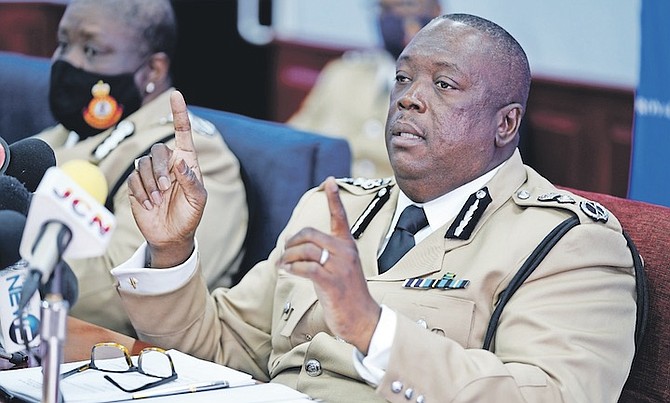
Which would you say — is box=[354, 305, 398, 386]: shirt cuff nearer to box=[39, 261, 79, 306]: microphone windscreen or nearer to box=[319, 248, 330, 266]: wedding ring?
box=[319, 248, 330, 266]: wedding ring

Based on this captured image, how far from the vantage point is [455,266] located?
2379 millimetres

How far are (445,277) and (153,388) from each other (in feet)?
1.96

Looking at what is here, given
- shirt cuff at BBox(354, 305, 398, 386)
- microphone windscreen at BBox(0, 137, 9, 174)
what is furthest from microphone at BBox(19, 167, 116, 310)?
shirt cuff at BBox(354, 305, 398, 386)

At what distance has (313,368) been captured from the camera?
2414 millimetres

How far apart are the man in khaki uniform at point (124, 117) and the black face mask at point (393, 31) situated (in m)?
1.73

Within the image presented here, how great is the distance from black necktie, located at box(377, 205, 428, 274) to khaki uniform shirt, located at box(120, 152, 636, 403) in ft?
0.08

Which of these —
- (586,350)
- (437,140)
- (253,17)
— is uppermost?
(437,140)

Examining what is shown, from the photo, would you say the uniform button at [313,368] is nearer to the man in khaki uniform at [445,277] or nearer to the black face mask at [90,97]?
the man in khaki uniform at [445,277]

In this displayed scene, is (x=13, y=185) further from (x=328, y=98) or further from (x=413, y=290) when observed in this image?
(x=328, y=98)

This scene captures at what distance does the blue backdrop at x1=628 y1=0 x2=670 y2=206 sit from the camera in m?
3.26

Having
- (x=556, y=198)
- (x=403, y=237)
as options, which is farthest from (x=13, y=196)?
(x=556, y=198)

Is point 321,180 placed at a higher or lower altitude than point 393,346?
lower

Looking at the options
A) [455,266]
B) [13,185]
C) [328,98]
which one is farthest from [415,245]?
[328,98]

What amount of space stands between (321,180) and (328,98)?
2370 millimetres
